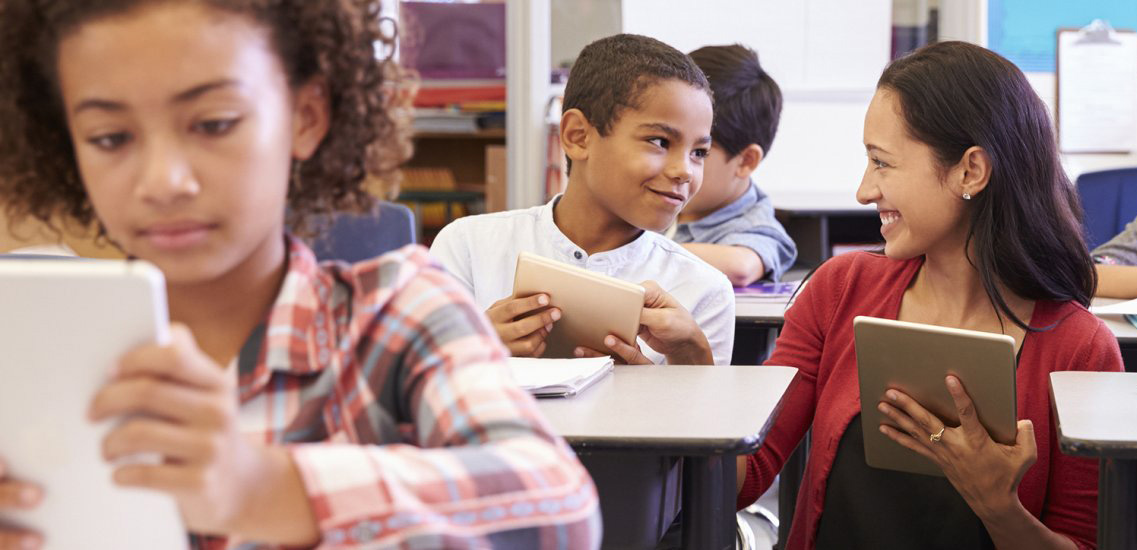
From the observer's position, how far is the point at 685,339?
69.4 inches

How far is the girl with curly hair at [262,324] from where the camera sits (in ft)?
2.12

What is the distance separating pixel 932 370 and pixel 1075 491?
0.93 feet

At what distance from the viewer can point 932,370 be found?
4.80ft

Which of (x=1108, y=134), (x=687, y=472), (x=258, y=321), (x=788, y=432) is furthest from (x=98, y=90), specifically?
(x=1108, y=134)

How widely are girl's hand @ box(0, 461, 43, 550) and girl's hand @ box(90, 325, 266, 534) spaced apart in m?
0.07

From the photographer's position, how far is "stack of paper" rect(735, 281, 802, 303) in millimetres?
2484

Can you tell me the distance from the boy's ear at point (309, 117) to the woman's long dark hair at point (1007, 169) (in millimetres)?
1090

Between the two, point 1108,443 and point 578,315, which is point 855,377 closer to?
point 578,315

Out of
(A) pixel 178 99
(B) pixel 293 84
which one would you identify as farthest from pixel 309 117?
(A) pixel 178 99

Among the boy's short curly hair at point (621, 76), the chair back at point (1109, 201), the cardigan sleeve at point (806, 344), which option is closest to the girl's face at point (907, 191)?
the cardigan sleeve at point (806, 344)

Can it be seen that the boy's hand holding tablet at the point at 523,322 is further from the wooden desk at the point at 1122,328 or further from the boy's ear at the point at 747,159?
the boy's ear at the point at 747,159

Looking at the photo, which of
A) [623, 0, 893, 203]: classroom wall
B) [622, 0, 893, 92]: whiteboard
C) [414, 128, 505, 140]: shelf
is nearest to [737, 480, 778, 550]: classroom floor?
[623, 0, 893, 203]: classroom wall

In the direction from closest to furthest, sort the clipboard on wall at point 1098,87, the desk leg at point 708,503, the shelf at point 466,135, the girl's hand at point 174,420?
the girl's hand at point 174,420
the desk leg at point 708,503
the clipboard on wall at point 1098,87
the shelf at point 466,135

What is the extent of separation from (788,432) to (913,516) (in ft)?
0.73
